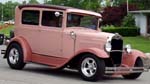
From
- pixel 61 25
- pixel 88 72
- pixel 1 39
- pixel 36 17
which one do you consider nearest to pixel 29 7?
pixel 36 17

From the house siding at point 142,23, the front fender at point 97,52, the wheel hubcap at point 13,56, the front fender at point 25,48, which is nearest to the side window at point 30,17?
the front fender at point 25,48

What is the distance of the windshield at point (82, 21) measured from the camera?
1439 cm

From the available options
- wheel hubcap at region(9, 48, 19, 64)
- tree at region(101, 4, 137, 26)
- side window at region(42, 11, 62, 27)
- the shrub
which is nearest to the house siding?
the shrub

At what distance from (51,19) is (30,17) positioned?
0.92m

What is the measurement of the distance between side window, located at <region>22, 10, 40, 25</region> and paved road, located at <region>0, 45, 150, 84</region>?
1450mm

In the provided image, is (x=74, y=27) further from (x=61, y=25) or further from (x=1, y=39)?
(x=1, y=39)

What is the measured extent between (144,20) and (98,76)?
38003 mm

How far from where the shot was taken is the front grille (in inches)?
526

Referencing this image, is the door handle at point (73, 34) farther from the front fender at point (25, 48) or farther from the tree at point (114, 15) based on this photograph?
the tree at point (114, 15)

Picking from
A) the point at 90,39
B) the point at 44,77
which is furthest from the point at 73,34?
the point at 44,77

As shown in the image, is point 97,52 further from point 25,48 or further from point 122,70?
A: point 25,48

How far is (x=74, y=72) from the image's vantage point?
15.4 m

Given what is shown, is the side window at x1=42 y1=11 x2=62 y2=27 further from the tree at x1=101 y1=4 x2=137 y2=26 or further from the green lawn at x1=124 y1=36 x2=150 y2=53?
the tree at x1=101 y1=4 x2=137 y2=26

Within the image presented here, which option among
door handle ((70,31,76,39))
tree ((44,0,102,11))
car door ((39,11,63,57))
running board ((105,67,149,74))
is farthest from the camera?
tree ((44,0,102,11))
